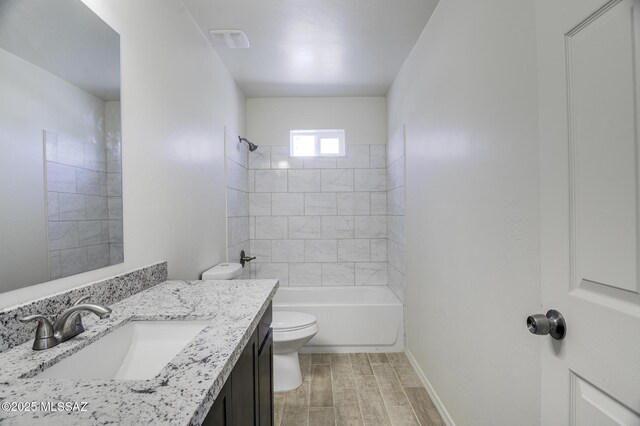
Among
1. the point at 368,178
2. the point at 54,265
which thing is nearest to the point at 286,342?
the point at 54,265

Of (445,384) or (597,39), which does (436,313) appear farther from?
(597,39)

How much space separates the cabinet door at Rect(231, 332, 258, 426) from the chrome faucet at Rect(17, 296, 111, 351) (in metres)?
0.40

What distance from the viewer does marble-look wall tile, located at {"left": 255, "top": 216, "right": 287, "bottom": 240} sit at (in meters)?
3.58

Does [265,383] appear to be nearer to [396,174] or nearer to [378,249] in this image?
[396,174]

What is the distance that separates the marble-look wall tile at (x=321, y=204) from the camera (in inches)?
141

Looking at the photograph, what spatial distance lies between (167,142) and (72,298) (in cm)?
93

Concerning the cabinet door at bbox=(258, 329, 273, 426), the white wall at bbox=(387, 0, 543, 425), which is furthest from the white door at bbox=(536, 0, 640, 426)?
the cabinet door at bbox=(258, 329, 273, 426)

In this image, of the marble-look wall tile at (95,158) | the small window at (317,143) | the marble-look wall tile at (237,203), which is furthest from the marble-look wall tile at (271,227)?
the marble-look wall tile at (95,158)

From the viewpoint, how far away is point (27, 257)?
894mm

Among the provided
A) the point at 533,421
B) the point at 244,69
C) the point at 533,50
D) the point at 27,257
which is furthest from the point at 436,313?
the point at 244,69

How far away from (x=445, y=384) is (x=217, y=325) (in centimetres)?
153

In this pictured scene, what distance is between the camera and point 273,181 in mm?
3588

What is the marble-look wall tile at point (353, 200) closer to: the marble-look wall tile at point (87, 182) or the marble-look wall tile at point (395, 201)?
the marble-look wall tile at point (395, 201)

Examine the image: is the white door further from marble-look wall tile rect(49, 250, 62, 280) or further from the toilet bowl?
the toilet bowl
